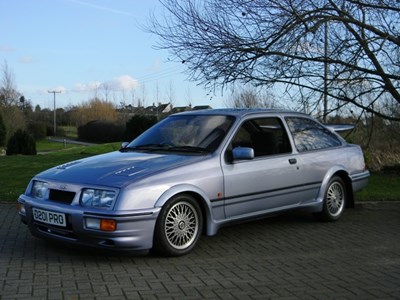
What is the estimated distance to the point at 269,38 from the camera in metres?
11.3

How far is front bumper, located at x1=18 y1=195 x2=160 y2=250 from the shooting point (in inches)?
191

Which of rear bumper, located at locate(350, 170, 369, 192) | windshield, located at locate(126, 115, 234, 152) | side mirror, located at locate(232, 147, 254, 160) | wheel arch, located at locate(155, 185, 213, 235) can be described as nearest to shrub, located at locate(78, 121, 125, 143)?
rear bumper, located at locate(350, 170, 369, 192)

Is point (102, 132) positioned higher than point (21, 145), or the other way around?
point (102, 132)

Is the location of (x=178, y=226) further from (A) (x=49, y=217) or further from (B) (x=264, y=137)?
(B) (x=264, y=137)

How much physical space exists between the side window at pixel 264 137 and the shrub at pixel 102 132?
45346mm

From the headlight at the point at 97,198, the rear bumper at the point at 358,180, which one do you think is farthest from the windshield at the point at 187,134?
the rear bumper at the point at 358,180

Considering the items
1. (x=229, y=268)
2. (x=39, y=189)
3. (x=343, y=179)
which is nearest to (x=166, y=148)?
(x=39, y=189)

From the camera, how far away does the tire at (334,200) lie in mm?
7148

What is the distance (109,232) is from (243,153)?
1.83 meters

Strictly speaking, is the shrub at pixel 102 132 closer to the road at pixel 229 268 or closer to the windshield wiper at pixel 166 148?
the windshield wiper at pixel 166 148

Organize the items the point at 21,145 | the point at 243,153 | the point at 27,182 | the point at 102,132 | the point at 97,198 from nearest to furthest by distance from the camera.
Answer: the point at 97,198
the point at 243,153
the point at 27,182
the point at 21,145
the point at 102,132

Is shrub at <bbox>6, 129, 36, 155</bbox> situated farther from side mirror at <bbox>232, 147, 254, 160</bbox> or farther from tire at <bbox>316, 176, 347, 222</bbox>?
side mirror at <bbox>232, 147, 254, 160</bbox>

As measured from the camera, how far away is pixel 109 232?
15.9ft

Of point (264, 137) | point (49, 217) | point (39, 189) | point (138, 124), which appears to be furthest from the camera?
point (138, 124)
